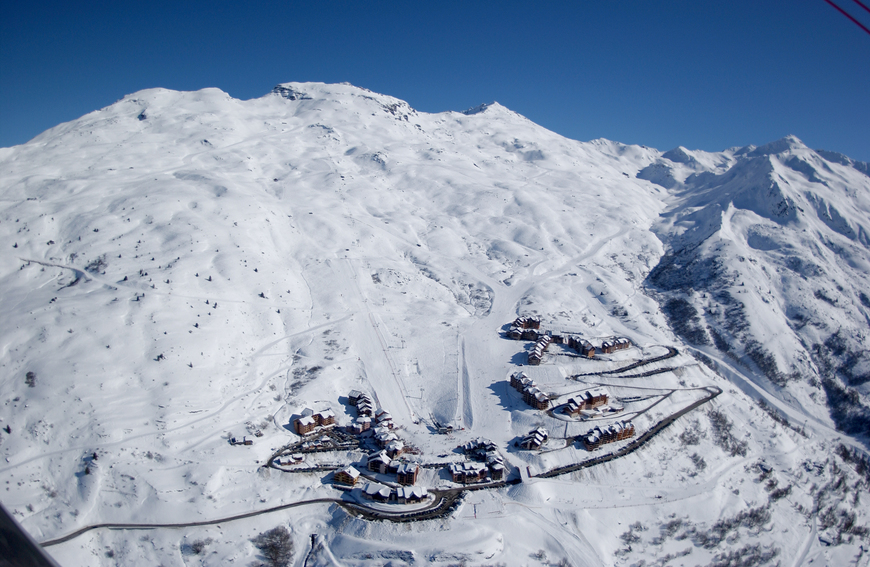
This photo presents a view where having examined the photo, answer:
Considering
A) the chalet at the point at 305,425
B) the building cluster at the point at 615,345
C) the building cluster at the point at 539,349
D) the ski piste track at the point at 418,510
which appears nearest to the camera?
the ski piste track at the point at 418,510

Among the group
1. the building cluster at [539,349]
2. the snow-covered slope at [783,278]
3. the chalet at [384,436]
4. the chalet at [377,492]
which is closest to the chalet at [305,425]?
the chalet at [384,436]

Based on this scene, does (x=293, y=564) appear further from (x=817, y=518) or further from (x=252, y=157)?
(x=252, y=157)

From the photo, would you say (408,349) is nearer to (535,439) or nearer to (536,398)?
(536,398)

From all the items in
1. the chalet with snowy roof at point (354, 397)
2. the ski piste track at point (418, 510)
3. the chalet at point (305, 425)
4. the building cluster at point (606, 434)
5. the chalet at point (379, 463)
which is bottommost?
the ski piste track at point (418, 510)

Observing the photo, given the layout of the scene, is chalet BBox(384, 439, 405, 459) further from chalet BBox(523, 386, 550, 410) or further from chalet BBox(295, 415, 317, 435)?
chalet BBox(523, 386, 550, 410)

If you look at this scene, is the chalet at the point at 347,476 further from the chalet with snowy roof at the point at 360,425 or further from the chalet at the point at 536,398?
the chalet at the point at 536,398

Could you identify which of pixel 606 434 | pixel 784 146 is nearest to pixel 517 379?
pixel 606 434

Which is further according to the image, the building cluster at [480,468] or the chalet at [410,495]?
the building cluster at [480,468]

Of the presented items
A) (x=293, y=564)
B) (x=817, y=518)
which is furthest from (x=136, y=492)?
(x=817, y=518)
